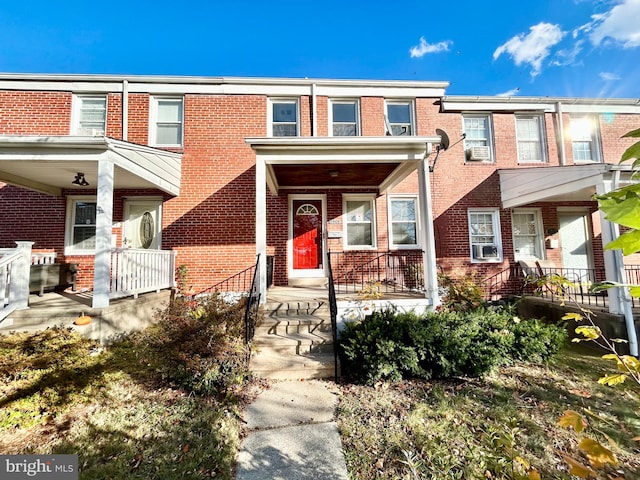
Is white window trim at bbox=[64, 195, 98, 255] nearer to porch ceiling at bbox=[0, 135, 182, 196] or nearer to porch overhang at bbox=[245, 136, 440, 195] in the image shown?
porch ceiling at bbox=[0, 135, 182, 196]

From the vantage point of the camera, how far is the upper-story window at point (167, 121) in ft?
27.9

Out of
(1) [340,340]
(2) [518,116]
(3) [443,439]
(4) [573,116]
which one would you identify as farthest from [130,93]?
(4) [573,116]

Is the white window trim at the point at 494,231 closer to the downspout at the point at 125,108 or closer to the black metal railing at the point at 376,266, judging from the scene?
the black metal railing at the point at 376,266

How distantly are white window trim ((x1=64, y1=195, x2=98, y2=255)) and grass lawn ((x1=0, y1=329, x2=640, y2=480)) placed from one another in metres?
4.35

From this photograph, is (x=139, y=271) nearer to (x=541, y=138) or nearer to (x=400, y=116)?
(x=400, y=116)

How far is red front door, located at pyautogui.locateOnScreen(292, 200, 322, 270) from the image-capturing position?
341 inches

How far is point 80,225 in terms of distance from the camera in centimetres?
807

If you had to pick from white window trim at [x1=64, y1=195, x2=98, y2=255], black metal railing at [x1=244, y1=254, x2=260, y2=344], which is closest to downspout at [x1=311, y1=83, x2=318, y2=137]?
black metal railing at [x1=244, y1=254, x2=260, y2=344]

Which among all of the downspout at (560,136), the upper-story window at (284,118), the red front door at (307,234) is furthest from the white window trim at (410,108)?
the downspout at (560,136)

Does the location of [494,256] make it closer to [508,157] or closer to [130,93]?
[508,157]

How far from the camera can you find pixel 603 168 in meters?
6.17

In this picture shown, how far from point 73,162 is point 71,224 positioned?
321 centimetres

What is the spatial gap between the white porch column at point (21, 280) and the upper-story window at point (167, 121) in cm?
439

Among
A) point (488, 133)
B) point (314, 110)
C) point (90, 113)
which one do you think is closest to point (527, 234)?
point (488, 133)
